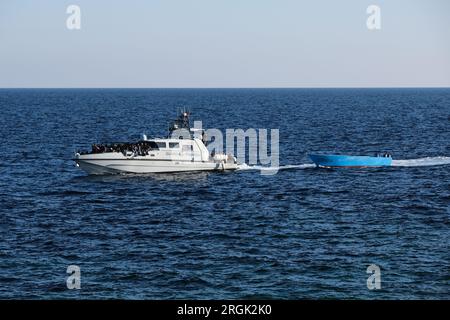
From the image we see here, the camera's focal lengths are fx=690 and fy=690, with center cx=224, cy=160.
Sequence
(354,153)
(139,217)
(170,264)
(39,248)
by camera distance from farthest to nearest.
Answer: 1. (354,153)
2. (139,217)
3. (39,248)
4. (170,264)

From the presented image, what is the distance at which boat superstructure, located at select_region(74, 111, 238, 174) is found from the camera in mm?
63656

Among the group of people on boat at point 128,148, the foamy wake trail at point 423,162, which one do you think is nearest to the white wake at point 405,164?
the foamy wake trail at point 423,162

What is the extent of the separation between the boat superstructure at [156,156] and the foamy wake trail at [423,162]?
2044 centimetres

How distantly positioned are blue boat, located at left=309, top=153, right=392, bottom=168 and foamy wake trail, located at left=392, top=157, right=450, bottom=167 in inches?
113

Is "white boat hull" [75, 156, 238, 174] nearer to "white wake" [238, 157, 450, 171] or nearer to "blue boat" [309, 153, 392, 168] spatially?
"white wake" [238, 157, 450, 171]

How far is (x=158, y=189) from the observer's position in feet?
195

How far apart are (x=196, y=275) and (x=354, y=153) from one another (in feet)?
189

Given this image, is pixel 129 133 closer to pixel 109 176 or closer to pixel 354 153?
pixel 354 153

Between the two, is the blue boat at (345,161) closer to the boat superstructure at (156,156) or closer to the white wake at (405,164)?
the white wake at (405,164)

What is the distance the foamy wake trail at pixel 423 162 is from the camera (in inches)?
2928

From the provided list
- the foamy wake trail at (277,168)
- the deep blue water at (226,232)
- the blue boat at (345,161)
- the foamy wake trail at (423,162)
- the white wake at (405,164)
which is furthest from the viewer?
the foamy wake trail at (423,162)

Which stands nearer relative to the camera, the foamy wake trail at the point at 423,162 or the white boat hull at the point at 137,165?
the white boat hull at the point at 137,165

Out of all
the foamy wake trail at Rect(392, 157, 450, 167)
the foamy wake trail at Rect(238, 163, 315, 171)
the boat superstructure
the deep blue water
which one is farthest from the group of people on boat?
the foamy wake trail at Rect(392, 157, 450, 167)
